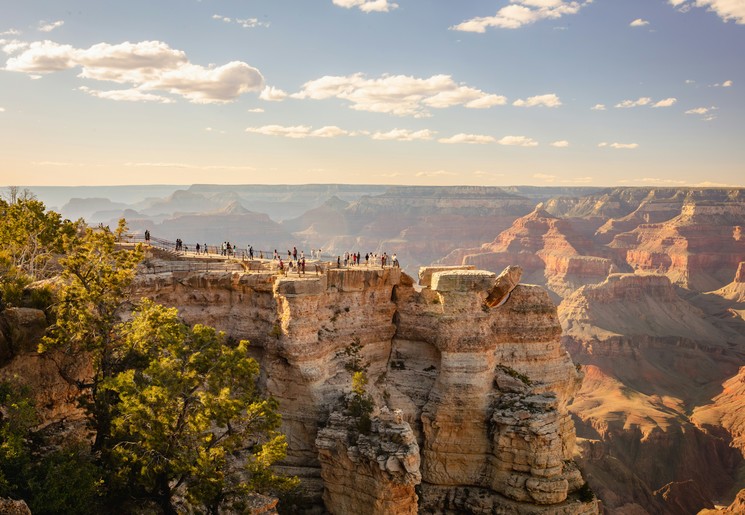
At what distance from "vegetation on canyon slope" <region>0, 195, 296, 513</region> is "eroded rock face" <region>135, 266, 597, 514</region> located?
7.78m

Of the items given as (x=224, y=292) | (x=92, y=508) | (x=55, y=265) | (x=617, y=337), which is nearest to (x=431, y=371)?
(x=224, y=292)

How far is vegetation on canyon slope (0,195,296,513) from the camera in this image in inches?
909

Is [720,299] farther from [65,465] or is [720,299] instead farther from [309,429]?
[65,465]

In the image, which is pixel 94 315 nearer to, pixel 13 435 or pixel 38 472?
pixel 13 435

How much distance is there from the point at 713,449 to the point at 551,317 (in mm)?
78275

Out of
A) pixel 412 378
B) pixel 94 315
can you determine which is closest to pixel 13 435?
pixel 94 315

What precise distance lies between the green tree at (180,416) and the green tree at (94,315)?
1.07 metres

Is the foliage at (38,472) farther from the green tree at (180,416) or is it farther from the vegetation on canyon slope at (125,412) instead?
the green tree at (180,416)

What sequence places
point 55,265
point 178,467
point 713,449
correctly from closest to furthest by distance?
1. point 178,467
2. point 55,265
3. point 713,449

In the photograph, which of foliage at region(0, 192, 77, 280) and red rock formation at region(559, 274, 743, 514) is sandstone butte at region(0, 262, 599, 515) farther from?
red rock formation at region(559, 274, 743, 514)

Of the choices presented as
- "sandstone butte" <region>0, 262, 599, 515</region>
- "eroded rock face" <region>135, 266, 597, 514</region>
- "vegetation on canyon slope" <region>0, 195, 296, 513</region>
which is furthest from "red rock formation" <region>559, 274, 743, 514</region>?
"vegetation on canyon slope" <region>0, 195, 296, 513</region>

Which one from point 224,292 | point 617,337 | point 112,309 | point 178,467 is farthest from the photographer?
point 617,337

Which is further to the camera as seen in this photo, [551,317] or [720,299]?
[720,299]

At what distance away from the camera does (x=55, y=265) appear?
4525 cm
